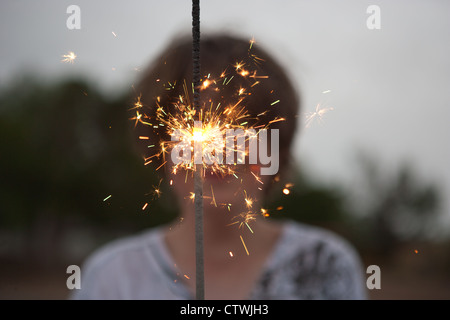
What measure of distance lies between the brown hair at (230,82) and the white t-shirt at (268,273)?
1.22ft

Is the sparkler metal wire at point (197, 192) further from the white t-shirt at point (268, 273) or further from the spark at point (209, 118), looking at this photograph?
the white t-shirt at point (268, 273)

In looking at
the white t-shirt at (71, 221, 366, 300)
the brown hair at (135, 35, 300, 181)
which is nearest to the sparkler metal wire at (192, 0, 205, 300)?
the brown hair at (135, 35, 300, 181)

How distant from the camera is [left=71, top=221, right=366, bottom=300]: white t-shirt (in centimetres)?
123

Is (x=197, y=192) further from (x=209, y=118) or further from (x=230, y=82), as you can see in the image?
(x=230, y=82)

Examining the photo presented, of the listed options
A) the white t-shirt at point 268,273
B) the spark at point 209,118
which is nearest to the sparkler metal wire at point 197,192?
the spark at point 209,118

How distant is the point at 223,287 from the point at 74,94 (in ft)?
44.9

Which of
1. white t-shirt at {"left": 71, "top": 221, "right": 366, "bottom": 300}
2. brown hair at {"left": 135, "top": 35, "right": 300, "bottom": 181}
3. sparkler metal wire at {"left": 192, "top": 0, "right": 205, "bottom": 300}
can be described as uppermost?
brown hair at {"left": 135, "top": 35, "right": 300, "bottom": 181}

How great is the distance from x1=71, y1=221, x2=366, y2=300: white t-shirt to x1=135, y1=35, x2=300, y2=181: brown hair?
37 cm

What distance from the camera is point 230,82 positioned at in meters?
1.03

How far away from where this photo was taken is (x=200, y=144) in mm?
814

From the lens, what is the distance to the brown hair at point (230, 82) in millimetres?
1037

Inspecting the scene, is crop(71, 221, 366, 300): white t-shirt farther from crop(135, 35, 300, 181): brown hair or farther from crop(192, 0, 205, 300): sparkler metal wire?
crop(192, 0, 205, 300): sparkler metal wire

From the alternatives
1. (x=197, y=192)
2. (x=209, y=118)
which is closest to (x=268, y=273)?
(x=209, y=118)

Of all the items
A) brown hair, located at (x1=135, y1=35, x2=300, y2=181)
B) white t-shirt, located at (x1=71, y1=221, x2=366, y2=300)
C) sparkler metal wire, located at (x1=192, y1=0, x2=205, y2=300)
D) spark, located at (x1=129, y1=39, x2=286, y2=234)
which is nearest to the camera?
sparkler metal wire, located at (x1=192, y1=0, x2=205, y2=300)
